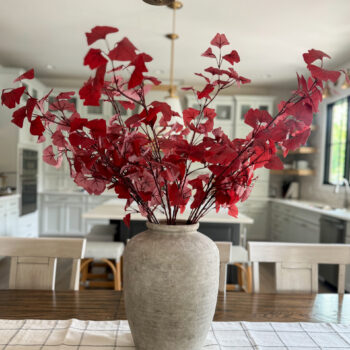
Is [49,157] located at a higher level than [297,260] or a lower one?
higher

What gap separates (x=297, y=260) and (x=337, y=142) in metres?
3.95

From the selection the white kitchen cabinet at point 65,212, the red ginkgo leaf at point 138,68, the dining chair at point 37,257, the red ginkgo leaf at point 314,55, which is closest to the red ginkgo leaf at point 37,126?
the red ginkgo leaf at point 138,68

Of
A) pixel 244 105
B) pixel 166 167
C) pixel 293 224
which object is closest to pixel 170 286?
pixel 166 167

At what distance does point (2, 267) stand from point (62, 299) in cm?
343

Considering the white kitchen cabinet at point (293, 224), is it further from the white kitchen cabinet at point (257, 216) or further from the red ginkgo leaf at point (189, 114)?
the red ginkgo leaf at point (189, 114)

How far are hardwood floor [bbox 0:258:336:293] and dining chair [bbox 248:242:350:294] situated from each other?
2.14 meters

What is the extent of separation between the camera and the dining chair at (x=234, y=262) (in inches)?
57.0

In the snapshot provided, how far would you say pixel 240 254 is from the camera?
2.78m

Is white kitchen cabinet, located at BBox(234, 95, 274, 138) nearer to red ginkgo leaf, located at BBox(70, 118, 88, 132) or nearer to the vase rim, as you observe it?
the vase rim

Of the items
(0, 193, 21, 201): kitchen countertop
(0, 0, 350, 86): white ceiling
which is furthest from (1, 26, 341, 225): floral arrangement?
(0, 193, 21, 201): kitchen countertop

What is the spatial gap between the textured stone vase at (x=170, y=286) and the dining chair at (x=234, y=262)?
0.68 m

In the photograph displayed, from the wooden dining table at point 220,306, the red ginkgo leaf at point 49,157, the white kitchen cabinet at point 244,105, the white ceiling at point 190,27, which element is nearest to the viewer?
the red ginkgo leaf at point 49,157

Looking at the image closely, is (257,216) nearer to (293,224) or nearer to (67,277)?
(293,224)

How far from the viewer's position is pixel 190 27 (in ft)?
11.8
